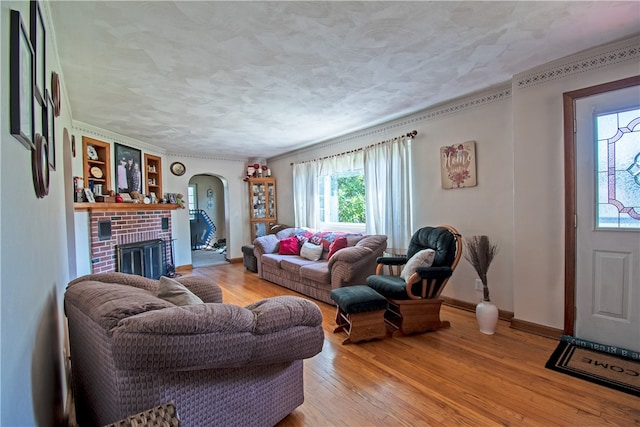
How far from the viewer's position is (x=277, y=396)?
160cm

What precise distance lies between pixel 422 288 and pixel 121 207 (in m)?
4.28

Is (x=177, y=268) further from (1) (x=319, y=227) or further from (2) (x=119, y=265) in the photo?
(1) (x=319, y=227)

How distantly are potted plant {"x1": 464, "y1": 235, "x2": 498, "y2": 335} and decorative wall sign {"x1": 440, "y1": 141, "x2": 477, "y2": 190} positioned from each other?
687 millimetres

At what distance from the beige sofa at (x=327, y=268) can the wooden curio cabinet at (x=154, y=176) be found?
244cm

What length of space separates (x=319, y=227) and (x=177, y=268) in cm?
292

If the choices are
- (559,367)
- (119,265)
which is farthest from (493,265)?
(119,265)

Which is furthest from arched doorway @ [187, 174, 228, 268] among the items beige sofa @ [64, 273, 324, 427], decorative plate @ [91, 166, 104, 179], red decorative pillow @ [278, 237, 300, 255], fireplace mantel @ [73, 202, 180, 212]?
beige sofa @ [64, 273, 324, 427]

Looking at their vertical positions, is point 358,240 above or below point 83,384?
above

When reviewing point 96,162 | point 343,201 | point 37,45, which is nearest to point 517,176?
point 343,201

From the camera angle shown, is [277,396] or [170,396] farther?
[277,396]

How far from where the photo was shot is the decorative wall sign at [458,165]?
3.28 m

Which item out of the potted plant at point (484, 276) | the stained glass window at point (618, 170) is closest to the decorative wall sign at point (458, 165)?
the potted plant at point (484, 276)

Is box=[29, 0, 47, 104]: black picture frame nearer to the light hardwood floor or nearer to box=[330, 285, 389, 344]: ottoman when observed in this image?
the light hardwood floor

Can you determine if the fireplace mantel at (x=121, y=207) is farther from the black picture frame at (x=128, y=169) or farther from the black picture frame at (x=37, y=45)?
the black picture frame at (x=37, y=45)
